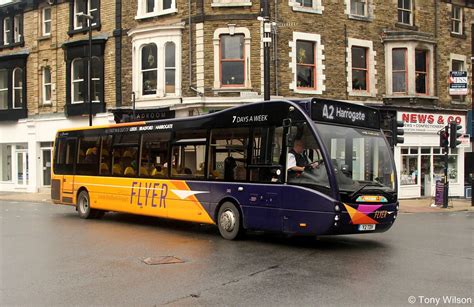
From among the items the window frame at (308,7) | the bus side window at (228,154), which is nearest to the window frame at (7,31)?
the window frame at (308,7)

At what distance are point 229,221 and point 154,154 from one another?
3414 mm

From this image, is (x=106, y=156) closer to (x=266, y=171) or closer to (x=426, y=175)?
(x=266, y=171)

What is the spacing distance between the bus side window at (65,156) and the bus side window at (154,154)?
153 inches

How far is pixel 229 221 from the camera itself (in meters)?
11.6

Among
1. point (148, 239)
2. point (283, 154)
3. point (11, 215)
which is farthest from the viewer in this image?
point (11, 215)

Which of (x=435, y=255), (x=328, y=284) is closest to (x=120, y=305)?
(x=328, y=284)

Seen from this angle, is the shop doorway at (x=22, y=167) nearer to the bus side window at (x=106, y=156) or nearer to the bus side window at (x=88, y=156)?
the bus side window at (x=88, y=156)

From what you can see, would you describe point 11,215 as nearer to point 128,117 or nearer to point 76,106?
point 128,117

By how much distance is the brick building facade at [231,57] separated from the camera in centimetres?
2244

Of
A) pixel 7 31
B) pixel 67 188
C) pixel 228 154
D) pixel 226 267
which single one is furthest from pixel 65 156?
pixel 7 31

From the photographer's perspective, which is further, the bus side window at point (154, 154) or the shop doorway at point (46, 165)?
the shop doorway at point (46, 165)

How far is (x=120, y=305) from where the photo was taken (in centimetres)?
632

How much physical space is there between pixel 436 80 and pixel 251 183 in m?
18.9

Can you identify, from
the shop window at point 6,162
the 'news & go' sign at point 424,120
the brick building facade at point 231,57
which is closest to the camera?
the brick building facade at point 231,57
